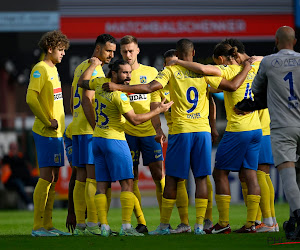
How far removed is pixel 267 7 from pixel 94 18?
3.87 meters

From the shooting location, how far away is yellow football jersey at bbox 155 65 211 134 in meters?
8.37

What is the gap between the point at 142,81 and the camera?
9266 millimetres

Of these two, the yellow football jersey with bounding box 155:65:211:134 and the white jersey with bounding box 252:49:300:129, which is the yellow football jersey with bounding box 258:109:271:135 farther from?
the white jersey with bounding box 252:49:300:129

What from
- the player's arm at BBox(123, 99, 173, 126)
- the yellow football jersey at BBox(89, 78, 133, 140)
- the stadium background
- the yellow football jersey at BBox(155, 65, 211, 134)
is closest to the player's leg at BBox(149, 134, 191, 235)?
the yellow football jersey at BBox(155, 65, 211, 134)

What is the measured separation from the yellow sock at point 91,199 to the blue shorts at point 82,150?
231 mm

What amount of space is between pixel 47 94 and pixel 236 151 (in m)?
2.20

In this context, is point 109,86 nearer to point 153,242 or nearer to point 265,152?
point 153,242

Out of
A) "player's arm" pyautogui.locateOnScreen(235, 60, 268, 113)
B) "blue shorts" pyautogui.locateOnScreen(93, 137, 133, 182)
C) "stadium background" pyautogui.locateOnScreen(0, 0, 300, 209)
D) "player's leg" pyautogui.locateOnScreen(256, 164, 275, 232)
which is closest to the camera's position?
"player's arm" pyautogui.locateOnScreen(235, 60, 268, 113)

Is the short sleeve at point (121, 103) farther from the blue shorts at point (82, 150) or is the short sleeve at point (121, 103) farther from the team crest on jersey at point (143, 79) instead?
the team crest on jersey at point (143, 79)

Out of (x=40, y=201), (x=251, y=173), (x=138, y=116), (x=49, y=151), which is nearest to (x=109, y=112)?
(x=138, y=116)

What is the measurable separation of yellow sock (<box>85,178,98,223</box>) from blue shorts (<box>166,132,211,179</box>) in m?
0.88

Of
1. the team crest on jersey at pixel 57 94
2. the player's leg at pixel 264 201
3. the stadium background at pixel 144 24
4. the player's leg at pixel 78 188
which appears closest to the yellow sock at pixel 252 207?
the player's leg at pixel 264 201

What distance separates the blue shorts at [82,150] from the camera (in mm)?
8727

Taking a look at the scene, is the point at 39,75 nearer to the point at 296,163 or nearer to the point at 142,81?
the point at 142,81
